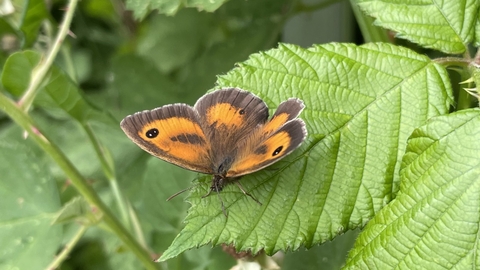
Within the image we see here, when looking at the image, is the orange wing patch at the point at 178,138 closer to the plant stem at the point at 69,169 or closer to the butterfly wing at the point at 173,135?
the butterfly wing at the point at 173,135

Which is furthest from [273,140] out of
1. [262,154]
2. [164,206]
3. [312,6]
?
[312,6]

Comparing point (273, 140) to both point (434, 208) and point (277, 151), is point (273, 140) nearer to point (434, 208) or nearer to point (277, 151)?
point (277, 151)

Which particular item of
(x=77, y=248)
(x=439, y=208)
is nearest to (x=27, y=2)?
(x=77, y=248)

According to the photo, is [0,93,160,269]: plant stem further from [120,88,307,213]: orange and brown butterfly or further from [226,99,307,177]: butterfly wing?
[226,99,307,177]: butterfly wing

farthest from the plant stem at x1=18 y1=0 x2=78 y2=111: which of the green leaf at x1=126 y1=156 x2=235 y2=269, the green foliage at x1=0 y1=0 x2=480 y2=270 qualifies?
the green leaf at x1=126 y1=156 x2=235 y2=269

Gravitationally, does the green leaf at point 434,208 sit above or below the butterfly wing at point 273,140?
below

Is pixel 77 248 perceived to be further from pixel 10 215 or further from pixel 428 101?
pixel 428 101

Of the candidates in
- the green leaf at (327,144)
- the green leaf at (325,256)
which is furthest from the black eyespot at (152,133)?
the green leaf at (325,256)
